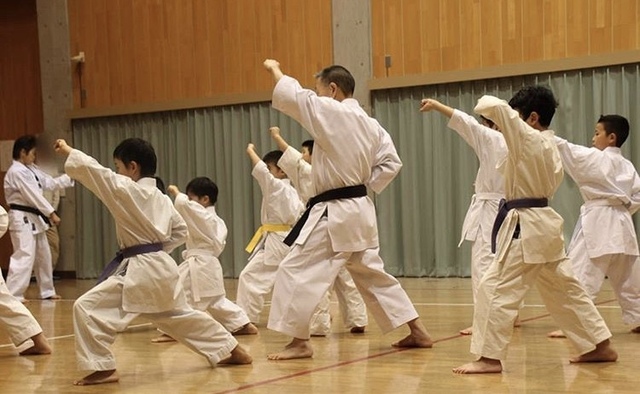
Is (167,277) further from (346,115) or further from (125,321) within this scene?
(346,115)

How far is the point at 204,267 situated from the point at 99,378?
185cm

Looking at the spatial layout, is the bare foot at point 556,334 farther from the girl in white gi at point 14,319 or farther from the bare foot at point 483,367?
the girl in white gi at point 14,319

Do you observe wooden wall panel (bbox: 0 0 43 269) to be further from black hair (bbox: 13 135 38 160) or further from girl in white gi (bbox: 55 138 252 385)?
girl in white gi (bbox: 55 138 252 385)

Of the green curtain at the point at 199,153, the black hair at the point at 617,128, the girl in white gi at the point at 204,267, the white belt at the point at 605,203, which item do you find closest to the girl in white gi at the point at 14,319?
the girl in white gi at the point at 204,267

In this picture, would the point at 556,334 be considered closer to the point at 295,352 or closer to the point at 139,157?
the point at 295,352

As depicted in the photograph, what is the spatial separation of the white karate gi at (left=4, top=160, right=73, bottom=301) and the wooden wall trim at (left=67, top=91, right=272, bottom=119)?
2.48 meters

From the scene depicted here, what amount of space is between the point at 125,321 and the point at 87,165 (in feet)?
2.48

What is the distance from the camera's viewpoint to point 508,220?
14.3 feet

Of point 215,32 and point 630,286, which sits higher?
point 215,32

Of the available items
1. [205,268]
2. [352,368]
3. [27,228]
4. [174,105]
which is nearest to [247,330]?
[205,268]

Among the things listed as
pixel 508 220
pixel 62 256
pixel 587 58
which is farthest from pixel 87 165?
pixel 62 256

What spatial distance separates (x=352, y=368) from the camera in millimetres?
4555

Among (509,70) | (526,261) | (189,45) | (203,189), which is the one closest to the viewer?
(526,261)

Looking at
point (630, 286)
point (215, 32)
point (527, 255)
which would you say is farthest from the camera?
point (215, 32)
